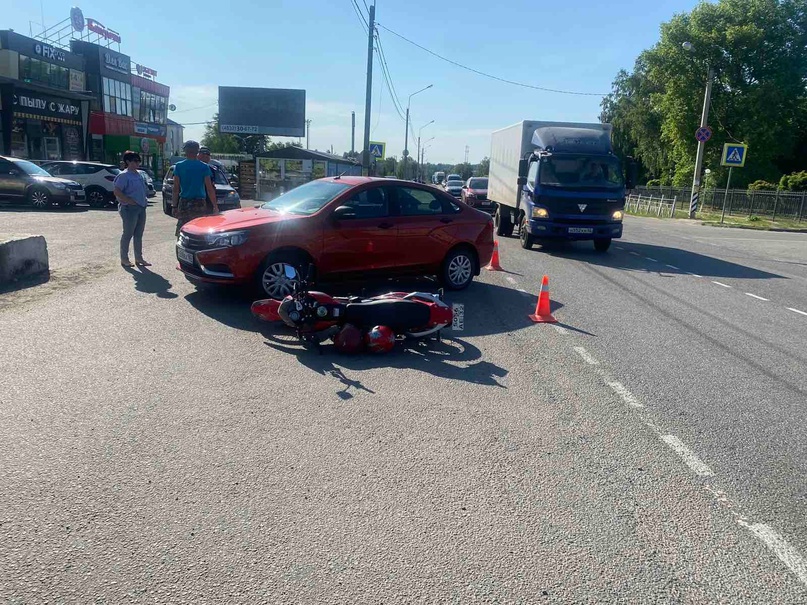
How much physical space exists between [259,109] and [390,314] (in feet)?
178

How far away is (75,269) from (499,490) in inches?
340

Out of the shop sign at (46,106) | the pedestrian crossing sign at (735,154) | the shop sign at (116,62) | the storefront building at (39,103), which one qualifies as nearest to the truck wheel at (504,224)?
the pedestrian crossing sign at (735,154)

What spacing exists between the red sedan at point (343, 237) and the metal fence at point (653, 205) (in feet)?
101

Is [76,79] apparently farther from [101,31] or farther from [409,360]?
[409,360]

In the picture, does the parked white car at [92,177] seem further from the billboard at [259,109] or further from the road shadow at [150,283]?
the billboard at [259,109]

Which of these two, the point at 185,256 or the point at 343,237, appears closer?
the point at 185,256

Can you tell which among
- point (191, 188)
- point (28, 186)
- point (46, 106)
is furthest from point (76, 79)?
point (191, 188)

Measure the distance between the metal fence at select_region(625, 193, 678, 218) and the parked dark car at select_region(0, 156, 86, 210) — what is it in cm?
2941

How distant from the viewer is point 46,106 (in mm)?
39094

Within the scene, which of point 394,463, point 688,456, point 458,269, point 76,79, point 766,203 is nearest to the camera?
point 394,463

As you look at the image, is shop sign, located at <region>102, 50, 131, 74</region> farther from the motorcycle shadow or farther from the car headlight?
the motorcycle shadow

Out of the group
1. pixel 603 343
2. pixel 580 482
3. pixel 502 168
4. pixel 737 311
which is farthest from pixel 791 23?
pixel 580 482

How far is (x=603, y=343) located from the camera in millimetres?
7105

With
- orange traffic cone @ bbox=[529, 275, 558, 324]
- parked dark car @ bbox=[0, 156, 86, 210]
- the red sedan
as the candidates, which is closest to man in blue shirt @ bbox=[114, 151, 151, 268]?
the red sedan
